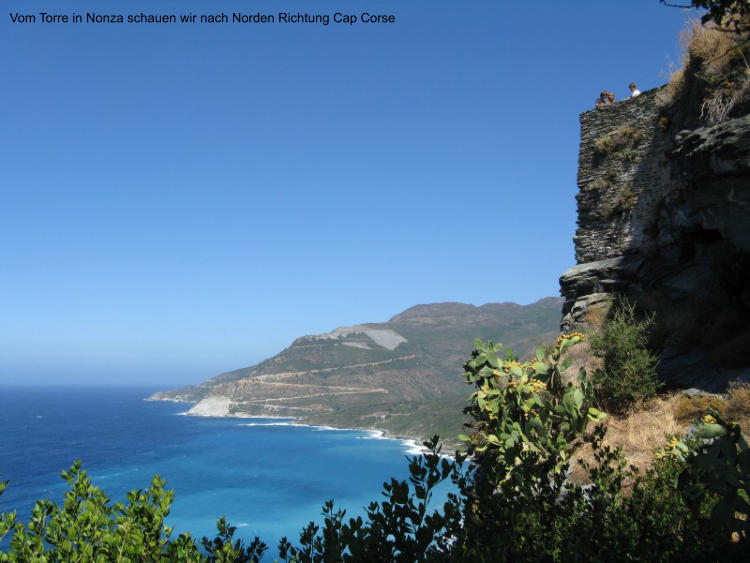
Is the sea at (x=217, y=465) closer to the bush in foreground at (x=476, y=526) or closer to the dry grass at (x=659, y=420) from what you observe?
the dry grass at (x=659, y=420)

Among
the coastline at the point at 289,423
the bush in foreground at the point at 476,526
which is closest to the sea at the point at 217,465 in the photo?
the coastline at the point at 289,423

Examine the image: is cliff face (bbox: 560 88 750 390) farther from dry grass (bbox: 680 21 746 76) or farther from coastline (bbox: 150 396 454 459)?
coastline (bbox: 150 396 454 459)

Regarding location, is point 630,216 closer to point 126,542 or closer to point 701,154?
point 701,154

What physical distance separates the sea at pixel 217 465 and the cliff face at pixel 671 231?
27235mm

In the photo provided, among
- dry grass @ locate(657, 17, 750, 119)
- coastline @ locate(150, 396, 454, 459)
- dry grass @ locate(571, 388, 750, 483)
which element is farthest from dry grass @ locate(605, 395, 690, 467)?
coastline @ locate(150, 396, 454, 459)

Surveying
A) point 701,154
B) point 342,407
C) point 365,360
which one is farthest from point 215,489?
point 365,360

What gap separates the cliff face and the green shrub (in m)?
0.65

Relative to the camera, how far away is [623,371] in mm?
9156

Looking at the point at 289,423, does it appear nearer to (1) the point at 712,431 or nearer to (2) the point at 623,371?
(2) the point at 623,371

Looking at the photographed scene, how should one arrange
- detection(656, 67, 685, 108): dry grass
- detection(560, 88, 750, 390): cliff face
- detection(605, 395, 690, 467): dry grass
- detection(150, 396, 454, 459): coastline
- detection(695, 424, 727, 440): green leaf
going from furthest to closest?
detection(150, 396, 454, 459): coastline
detection(656, 67, 685, 108): dry grass
detection(560, 88, 750, 390): cliff face
detection(605, 395, 690, 467): dry grass
detection(695, 424, 727, 440): green leaf

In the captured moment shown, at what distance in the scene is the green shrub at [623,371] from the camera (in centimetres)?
888

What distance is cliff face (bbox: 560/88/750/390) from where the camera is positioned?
8.52 meters

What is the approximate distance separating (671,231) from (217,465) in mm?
93545

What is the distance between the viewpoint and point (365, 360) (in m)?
197
